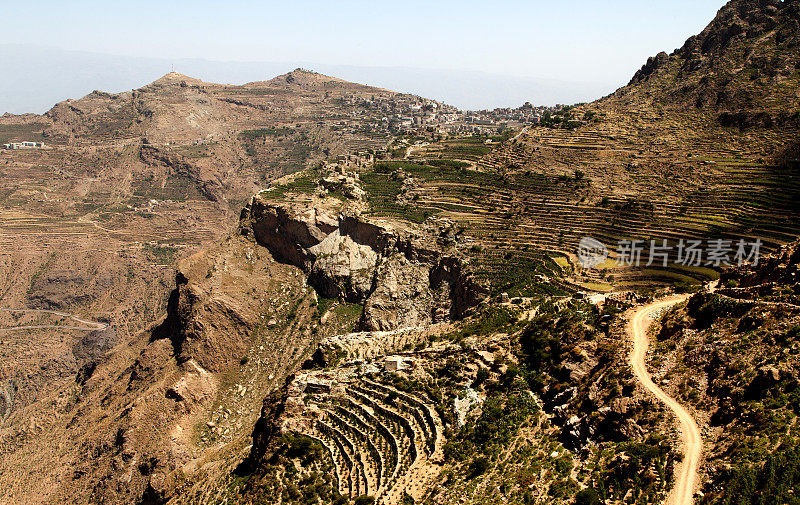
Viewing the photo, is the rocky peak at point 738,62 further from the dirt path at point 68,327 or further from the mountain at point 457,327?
the dirt path at point 68,327

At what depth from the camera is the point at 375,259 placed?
233 ft

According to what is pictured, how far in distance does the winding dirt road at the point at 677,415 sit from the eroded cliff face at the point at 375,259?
905 inches

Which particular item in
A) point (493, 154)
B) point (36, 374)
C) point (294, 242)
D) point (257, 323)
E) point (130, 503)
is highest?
point (493, 154)

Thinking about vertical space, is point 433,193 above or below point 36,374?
above

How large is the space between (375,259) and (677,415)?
49.4m

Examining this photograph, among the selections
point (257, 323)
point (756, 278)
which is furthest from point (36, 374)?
point (756, 278)

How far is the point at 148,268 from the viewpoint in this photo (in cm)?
13912

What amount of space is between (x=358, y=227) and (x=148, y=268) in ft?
290

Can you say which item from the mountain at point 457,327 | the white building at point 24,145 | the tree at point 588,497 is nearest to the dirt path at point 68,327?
the mountain at point 457,327

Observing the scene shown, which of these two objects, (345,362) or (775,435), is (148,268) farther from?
(775,435)

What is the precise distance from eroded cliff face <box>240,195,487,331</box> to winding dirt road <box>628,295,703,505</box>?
2298 cm

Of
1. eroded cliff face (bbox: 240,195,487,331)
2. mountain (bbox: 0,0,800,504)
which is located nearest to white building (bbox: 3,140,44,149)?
mountain (bbox: 0,0,800,504)

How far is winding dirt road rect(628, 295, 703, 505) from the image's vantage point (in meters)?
20.7

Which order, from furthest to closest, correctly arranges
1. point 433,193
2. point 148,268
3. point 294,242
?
point 148,268 → point 433,193 → point 294,242
